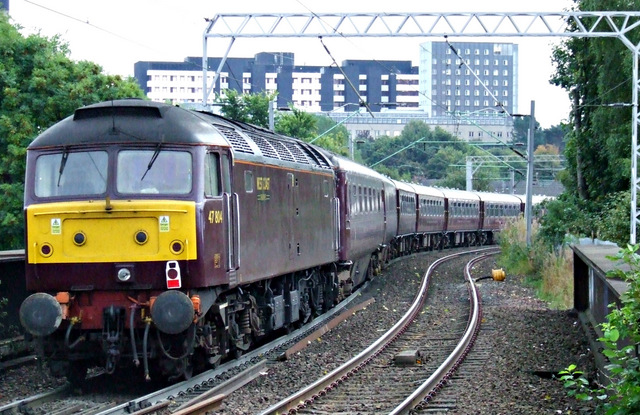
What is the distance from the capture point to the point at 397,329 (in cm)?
1731

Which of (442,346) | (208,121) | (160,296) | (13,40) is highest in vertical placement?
(13,40)

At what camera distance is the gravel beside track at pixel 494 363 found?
10727 millimetres

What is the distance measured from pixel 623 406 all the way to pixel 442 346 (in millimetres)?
7783

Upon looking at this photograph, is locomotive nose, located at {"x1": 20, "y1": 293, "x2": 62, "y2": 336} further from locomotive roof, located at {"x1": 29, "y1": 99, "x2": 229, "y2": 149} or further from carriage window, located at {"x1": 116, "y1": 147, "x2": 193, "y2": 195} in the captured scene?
locomotive roof, located at {"x1": 29, "y1": 99, "x2": 229, "y2": 149}

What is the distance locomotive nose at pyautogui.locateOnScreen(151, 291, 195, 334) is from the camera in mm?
10578

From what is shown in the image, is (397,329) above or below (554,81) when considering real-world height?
below

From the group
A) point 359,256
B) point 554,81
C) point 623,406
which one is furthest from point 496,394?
point 554,81

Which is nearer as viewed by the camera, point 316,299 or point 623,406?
point 623,406

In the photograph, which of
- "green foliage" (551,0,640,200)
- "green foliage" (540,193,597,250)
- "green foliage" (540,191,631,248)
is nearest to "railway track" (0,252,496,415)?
"green foliage" (540,191,631,248)

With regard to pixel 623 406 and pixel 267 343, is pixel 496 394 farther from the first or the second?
pixel 267 343

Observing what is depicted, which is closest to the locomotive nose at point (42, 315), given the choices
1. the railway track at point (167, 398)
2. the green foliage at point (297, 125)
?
the railway track at point (167, 398)

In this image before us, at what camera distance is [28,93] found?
24266mm

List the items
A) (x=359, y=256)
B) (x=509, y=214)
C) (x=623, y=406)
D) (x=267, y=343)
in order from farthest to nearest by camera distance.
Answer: (x=509, y=214), (x=359, y=256), (x=267, y=343), (x=623, y=406)

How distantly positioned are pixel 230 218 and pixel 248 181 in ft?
3.16
